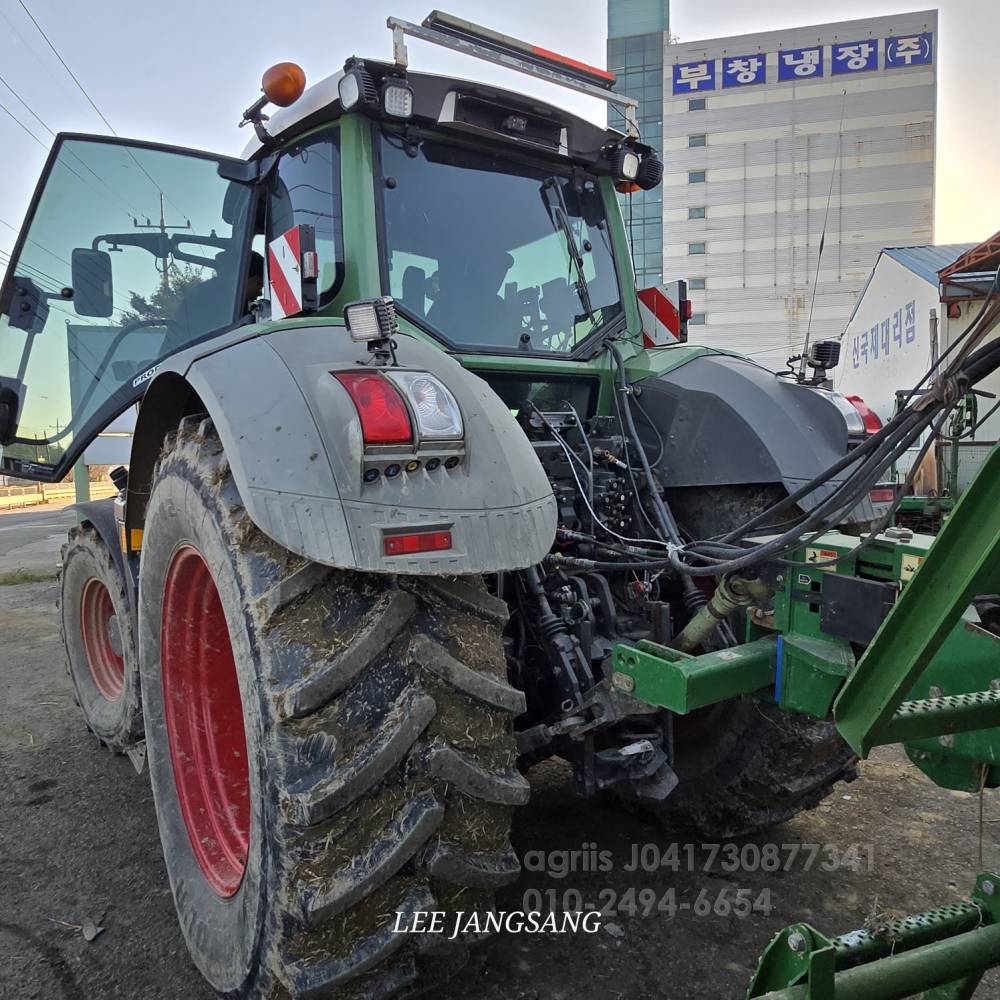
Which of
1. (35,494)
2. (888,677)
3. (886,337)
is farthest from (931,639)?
(35,494)

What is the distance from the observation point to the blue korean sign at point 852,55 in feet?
108

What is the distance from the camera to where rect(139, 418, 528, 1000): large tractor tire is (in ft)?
5.13

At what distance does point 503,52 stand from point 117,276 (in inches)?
66.3

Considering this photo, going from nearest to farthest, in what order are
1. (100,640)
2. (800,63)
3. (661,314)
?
(661,314)
(100,640)
(800,63)

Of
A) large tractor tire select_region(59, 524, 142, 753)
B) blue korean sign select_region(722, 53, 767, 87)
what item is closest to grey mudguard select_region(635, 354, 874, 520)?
large tractor tire select_region(59, 524, 142, 753)

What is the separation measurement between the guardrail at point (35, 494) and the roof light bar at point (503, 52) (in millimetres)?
24543

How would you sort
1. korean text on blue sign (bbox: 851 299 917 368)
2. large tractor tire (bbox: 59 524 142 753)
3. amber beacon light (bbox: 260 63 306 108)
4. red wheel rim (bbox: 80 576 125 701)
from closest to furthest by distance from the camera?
amber beacon light (bbox: 260 63 306 108) < large tractor tire (bbox: 59 524 142 753) < red wheel rim (bbox: 80 576 125 701) < korean text on blue sign (bbox: 851 299 917 368)

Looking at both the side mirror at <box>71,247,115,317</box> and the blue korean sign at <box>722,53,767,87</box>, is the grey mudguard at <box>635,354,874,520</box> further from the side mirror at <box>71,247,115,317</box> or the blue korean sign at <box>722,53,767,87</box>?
the blue korean sign at <box>722,53,767,87</box>

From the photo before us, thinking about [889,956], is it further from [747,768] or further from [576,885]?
[576,885]

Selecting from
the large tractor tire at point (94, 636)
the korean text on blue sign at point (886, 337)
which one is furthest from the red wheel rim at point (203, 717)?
the korean text on blue sign at point (886, 337)

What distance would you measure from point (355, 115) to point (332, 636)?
169cm

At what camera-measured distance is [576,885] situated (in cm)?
262

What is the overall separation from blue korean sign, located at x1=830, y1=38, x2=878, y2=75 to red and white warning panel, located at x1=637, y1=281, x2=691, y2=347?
3609 cm

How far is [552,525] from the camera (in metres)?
1.82
